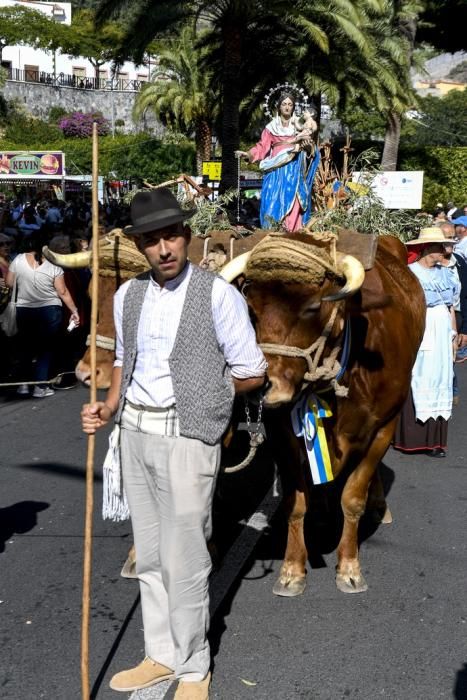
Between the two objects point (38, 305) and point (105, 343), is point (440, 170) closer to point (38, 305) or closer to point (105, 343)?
point (38, 305)

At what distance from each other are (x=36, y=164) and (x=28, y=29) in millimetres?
48850

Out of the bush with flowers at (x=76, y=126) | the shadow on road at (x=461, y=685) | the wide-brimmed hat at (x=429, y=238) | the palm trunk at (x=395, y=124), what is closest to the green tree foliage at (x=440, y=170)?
the palm trunk at (x=395, y=124)

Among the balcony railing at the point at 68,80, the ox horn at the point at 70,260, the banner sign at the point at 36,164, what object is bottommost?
the banner sign at the point at 36,164

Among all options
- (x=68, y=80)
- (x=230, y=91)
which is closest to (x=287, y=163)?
(x=230, y=91)

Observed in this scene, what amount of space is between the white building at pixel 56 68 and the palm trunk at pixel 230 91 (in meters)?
58.9

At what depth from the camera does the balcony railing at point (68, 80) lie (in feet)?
253

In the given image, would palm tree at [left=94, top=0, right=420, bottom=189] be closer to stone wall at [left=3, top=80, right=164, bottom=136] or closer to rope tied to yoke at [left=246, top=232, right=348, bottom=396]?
rope tied to yoke at [left=246, top=232, right=348, bottom=396]

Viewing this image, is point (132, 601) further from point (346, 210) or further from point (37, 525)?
point (346, 210)

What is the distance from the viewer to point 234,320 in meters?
3.58

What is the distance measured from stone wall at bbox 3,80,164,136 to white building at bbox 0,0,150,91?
1.18 metres

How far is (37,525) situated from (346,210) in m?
3.08

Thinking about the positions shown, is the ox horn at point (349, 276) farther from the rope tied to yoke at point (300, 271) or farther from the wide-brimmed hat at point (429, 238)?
the wide-brimmed hat at point (429, 238)

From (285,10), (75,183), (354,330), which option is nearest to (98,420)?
(354,330)

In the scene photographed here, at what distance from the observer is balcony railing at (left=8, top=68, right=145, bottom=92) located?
77125mm
